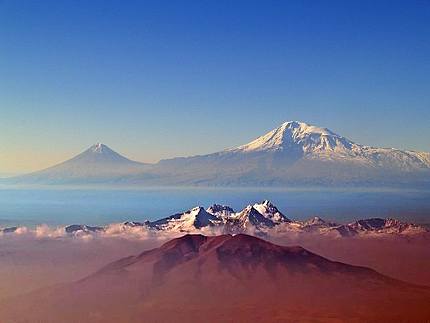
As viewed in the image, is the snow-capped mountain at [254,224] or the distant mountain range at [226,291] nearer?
the distant mountain range at [226,291]

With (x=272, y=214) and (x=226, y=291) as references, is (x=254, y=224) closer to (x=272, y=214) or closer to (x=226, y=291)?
(x=272, y=214)

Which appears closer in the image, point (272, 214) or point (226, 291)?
point (226, 291)

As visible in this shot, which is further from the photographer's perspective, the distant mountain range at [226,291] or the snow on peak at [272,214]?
the snow on peak at [272,214]

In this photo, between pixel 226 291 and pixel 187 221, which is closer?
pixel 226 291

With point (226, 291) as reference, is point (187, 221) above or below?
above

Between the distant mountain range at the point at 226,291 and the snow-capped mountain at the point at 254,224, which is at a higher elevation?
the snow-capped mountain at the point at 254,224

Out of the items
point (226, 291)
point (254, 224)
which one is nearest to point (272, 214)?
point (254, 224)

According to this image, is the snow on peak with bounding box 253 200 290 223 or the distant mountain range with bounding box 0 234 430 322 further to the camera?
the snow on peak with bounding box 253 200 290 223

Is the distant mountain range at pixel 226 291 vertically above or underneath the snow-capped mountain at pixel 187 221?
underneath

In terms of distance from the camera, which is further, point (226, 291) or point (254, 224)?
point (254, 224)

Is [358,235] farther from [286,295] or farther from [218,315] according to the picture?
[218,315]
